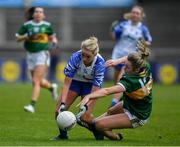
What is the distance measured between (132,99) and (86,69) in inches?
36.9

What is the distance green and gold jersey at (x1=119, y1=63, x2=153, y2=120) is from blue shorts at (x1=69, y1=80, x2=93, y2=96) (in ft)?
2.75

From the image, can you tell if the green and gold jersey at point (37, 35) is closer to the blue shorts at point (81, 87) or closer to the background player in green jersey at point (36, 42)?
the background player in green jersey at point (36, 42)

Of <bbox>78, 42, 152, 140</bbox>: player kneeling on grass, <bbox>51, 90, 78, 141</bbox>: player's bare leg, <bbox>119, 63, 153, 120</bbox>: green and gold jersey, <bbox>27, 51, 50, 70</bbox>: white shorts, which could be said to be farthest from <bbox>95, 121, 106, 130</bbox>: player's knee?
<bbox>27, 51, 50, 70</bbox>: white shorts

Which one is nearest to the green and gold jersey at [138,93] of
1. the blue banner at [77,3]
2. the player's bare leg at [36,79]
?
the player's bare leg at [36,79]

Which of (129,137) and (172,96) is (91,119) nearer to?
(129,137)

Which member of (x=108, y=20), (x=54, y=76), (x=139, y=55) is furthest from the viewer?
(x=108, y=20)

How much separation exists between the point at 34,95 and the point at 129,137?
510 cm

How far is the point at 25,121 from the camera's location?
1538 cm

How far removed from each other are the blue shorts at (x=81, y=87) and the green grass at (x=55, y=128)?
2.45ft

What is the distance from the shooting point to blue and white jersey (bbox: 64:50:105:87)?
1258 centimetres

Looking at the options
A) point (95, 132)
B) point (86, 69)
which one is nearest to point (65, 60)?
point (86, 69)

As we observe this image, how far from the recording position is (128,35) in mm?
18422

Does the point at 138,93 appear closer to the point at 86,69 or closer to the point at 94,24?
the point at 86,69

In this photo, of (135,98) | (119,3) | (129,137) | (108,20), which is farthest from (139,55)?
(108,20)
